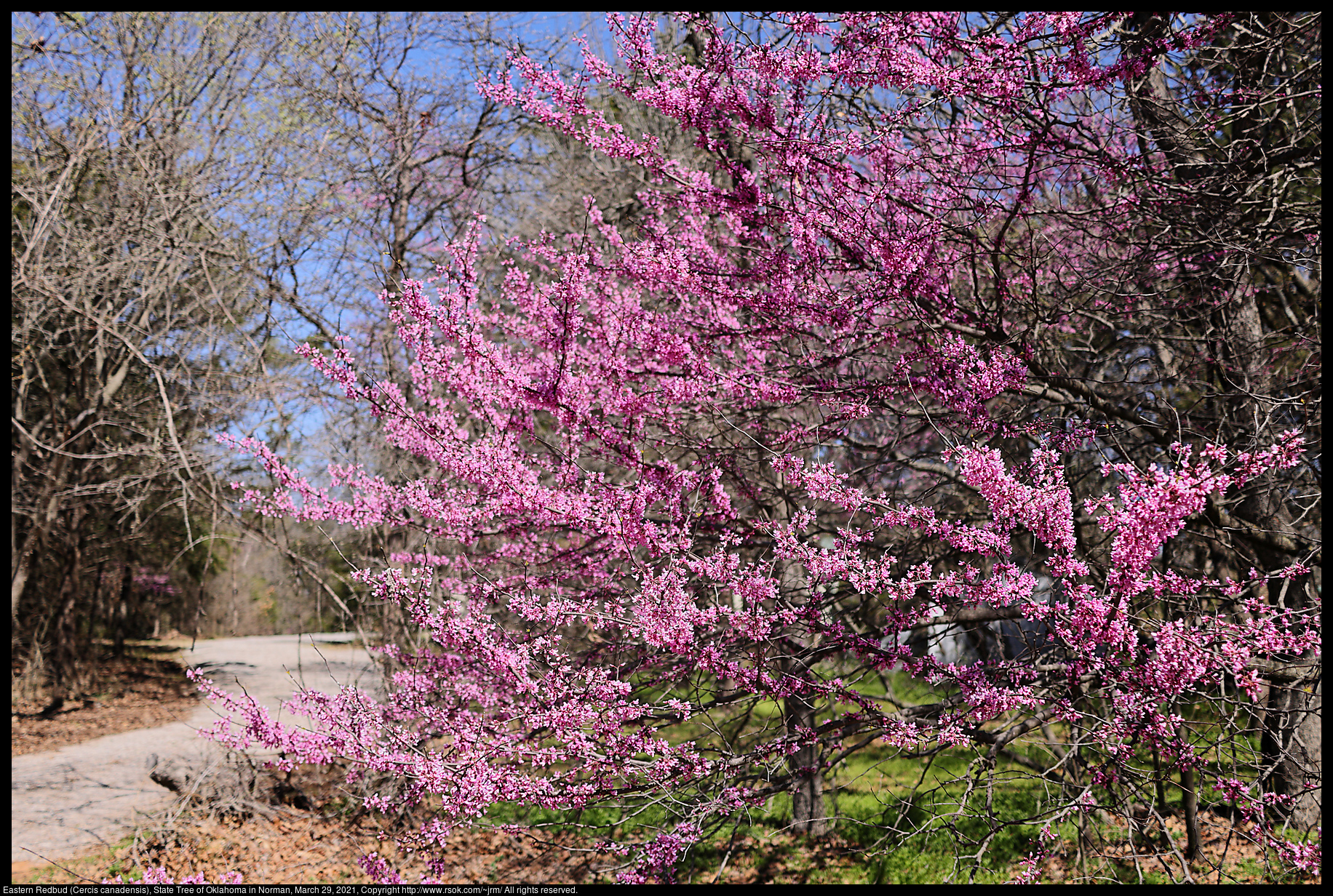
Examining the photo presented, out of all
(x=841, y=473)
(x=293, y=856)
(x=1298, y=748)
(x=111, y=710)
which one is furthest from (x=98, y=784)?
(x=1298, y=748)

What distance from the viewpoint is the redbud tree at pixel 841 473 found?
3111mm

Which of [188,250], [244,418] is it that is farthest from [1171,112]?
[244,418]

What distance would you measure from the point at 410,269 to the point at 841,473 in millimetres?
5723

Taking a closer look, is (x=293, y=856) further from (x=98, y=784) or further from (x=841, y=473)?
(x=841, y=473)

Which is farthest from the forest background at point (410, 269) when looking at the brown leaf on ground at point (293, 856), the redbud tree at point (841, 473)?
the brown leaf on ground at point (293, 856)

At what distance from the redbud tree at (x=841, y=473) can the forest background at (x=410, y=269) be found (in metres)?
0.10

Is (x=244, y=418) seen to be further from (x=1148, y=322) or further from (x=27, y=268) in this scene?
(x=1148, y=322)

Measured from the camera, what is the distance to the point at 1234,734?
3328 millimetres

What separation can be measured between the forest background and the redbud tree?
95mm

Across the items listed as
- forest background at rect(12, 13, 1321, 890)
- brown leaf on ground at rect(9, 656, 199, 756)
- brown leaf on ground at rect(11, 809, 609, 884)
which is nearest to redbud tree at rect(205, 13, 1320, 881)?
forest background at rect(12, 13, 1321, 890)

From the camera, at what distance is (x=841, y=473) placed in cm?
400

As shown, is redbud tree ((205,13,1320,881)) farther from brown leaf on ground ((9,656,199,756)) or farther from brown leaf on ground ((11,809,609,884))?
brown leaf on ground ((9,656,199,756))

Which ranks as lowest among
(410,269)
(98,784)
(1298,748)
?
(98,784)

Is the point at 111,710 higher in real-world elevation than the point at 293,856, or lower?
lower
